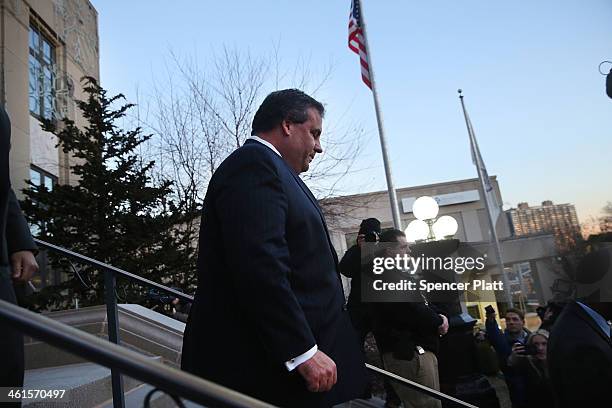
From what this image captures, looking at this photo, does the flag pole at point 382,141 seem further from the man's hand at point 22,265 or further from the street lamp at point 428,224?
the man's hand at point 22,265

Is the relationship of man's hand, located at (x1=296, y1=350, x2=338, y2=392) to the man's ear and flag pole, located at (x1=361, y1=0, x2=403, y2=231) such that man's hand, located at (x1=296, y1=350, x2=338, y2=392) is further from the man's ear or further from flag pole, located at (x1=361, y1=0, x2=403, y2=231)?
flag pole, located at (x1=361, y1=0, x2=403, y2=231)

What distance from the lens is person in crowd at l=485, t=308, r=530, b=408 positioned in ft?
15.4

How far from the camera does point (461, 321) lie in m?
4.36

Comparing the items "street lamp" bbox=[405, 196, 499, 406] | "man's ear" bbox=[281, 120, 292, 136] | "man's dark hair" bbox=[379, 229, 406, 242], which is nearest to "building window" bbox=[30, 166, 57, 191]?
"man's dark hair" bbox=[379, 229, 406, 242]

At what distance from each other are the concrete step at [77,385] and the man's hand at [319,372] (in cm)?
151

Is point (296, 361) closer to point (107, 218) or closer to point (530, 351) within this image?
point (530, 351)

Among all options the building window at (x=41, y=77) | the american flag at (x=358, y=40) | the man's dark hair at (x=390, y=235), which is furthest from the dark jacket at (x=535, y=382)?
the building window at (x=41, y=77)

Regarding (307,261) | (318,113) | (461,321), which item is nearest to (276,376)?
(307,261)

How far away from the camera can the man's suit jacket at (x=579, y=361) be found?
2096 mm

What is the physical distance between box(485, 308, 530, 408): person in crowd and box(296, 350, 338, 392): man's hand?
3896 millimetres

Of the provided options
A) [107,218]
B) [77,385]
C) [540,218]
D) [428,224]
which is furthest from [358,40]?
[540,218]

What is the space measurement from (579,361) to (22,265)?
2.40 meters

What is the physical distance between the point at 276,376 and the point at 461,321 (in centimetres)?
327

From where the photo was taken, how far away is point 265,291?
58.2 inches
